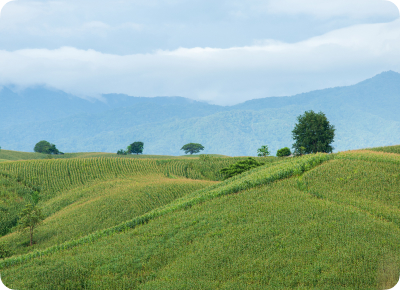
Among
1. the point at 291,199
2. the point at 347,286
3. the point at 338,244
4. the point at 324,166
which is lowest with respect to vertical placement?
the point at 347,286

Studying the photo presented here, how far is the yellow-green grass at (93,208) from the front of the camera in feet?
86.0

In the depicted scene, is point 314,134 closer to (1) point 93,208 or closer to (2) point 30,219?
(1) point 93,208

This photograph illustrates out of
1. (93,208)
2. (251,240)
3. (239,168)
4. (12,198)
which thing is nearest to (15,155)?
(12,198)

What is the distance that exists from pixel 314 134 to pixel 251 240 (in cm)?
4578

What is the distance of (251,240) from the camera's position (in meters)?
16.0

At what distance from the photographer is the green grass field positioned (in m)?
13.4

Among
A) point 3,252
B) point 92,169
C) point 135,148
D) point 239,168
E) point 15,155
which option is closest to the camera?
point 3,252

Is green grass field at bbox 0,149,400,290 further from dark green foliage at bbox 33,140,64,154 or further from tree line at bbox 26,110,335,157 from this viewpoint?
dark green foliage at bbox 33,140,64,154

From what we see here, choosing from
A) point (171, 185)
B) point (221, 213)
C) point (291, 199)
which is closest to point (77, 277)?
point (221, 213)

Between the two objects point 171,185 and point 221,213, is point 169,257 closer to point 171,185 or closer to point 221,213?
point 221,213

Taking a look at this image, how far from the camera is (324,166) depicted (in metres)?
25.1

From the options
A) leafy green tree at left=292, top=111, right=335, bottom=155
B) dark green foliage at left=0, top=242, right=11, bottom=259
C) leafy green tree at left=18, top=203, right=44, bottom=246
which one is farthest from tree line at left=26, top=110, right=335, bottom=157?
dark green foliage at left=0, top=242, right=11, bottom=259

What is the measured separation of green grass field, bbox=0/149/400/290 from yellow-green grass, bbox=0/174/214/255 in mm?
177

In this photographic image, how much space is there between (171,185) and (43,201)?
16.4m
